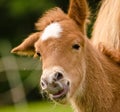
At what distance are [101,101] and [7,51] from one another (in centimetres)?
1122

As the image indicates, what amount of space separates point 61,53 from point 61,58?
5cm

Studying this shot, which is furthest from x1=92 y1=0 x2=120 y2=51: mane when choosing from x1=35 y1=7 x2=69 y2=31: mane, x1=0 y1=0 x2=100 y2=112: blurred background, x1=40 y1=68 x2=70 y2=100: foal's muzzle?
x1=0 y1=0 x2=100 y2=112: blurred background

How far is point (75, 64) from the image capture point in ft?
26.2

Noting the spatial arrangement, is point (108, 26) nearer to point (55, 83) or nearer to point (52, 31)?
Result: point (52, 31)

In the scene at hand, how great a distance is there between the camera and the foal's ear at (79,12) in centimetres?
820

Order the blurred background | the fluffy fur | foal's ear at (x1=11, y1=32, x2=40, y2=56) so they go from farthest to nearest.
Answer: the blurred background → the fluffy fur → foal's ear at (x1=11, y1=32, x2=40, y2=56)

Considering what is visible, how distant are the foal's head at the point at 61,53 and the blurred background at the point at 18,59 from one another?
493cm

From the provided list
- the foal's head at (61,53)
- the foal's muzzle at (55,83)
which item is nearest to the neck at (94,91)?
the foal's head at (61,53)

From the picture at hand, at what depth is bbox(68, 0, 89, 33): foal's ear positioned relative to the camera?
820 cm

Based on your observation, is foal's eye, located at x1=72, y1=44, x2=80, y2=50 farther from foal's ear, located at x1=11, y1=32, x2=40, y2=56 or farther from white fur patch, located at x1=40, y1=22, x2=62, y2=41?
foal's ear, located at x1=11, y1=32, x2=40, y2=56

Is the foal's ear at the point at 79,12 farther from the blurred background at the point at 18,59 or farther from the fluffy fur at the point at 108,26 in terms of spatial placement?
the blurred background at the point at 18,59

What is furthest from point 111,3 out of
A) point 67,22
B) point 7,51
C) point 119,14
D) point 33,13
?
point 33,13

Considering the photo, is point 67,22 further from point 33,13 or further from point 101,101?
point 33,13

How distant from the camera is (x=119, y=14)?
9.34 m
